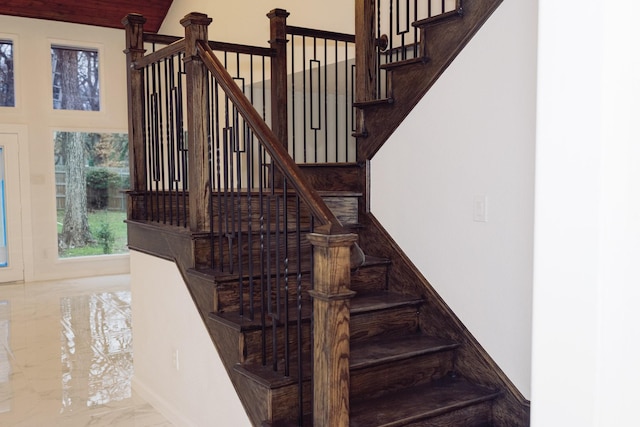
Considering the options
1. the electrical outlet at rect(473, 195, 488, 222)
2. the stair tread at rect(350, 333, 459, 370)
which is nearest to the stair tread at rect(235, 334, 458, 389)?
the stair tread at rect(350, 333, 459, 370)

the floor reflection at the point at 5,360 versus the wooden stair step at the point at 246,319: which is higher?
the wooden stair step at the point at 246,319

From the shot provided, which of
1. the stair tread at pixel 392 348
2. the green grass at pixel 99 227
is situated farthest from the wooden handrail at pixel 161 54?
the green grass at pixel 99 227

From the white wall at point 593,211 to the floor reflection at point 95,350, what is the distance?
3002mm

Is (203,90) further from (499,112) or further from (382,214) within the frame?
(499,112)

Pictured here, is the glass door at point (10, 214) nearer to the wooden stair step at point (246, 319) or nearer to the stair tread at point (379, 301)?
the wooden stair step at point (246, 319)

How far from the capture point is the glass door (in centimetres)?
790

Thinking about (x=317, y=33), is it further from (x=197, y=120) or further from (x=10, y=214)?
(x=10, y=214)

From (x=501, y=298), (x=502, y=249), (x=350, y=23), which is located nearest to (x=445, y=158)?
(x=502, y=249)

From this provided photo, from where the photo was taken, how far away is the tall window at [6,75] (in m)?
7.87

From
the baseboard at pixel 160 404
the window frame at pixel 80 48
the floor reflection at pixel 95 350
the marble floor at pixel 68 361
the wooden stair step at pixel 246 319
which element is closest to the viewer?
the wooden stair step at pixel 246 319

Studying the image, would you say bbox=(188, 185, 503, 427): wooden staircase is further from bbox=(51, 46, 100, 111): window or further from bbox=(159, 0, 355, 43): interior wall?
bbox=(51, 46, 100, 111): window

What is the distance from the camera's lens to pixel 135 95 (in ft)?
12.0

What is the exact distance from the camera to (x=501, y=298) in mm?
2801

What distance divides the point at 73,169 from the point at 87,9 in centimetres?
221
